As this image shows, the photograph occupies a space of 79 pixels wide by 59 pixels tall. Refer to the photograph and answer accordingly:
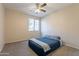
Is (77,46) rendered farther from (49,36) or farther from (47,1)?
(47,1)

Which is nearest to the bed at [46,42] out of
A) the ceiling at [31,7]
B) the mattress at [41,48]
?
the mattress at [41,48]

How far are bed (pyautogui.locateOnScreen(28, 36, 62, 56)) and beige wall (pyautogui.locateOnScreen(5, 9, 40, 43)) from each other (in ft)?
0.41

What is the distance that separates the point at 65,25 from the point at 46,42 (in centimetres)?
37

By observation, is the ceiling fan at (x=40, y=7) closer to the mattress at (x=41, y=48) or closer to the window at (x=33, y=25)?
the window at (x=33, y=25)

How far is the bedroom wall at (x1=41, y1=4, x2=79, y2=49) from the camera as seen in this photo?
4.42 ft

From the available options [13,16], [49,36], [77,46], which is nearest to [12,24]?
[13,16]

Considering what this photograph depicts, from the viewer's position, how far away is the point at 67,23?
1396 millimetres

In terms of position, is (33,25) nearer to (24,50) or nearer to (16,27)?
(16,27)

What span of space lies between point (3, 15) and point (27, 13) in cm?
34

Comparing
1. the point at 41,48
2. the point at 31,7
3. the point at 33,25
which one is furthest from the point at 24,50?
the point at 31,7

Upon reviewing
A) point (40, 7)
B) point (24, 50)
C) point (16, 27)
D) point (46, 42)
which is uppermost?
point (40, 7)

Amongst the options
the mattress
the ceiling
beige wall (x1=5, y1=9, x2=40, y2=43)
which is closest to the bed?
the mattress

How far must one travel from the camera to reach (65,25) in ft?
4.60

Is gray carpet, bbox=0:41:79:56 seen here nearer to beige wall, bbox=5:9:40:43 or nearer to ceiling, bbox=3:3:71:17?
beige wall, bbox=5:9:40:43
